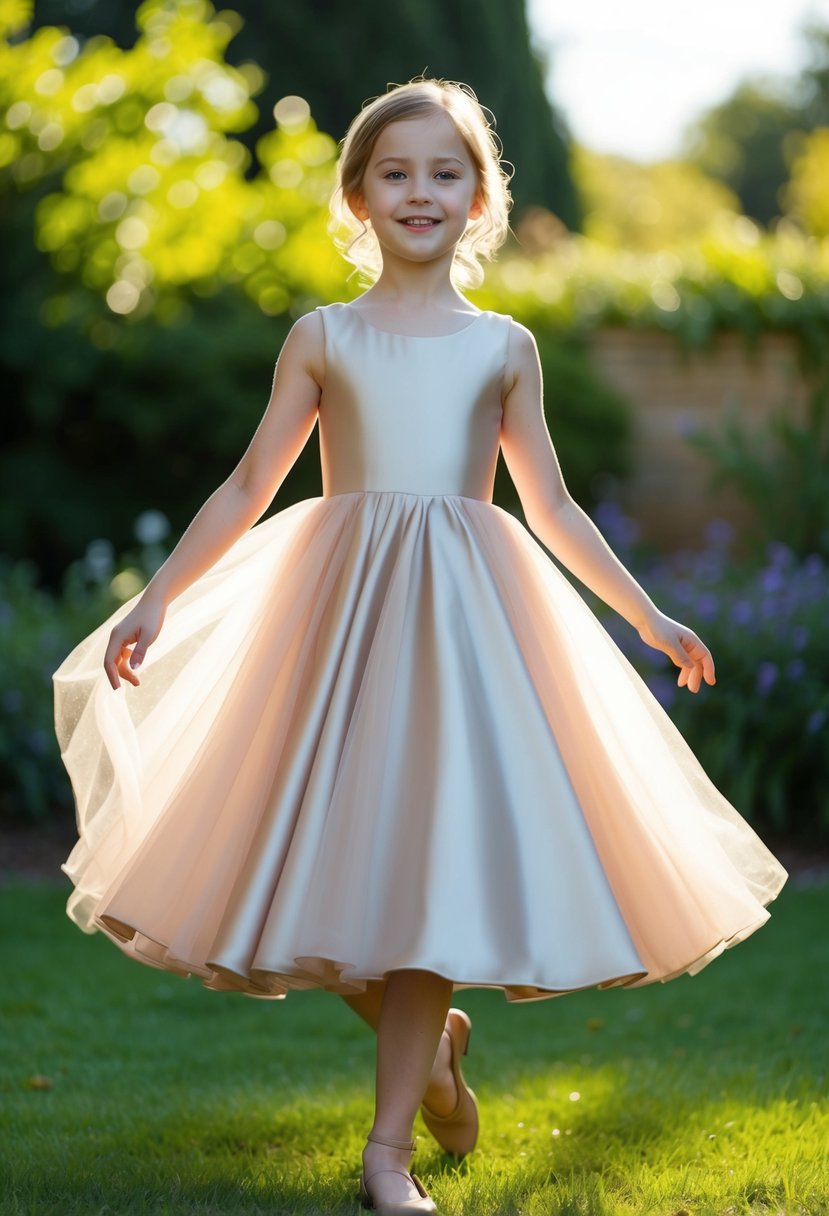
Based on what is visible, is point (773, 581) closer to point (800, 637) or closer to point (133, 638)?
point (800, 637)

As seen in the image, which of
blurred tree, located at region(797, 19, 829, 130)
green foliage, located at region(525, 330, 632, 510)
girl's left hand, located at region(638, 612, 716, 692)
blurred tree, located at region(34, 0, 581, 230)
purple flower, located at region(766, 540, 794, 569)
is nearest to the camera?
girl's left hand, located at region(638, 612, 716, 692)

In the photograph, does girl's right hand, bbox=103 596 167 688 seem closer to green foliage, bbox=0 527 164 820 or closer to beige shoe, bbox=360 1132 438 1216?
beige shoe, bbox=360 1132 438 1216

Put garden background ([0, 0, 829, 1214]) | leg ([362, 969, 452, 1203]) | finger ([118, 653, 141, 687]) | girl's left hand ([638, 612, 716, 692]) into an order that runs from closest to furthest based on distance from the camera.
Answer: leg ([362, 969, 452, 1203]) → finger ([118, 653, 141, 687]) → girl's left hand ([638, 612, 716, 692]) → garden background ([0, 0, 829, 1214])

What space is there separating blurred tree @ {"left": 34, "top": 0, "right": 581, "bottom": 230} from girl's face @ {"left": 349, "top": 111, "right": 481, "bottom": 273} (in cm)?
1494

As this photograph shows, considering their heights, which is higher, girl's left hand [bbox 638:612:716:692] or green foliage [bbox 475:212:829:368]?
girl's left hand [bbox 638:612:716:692]

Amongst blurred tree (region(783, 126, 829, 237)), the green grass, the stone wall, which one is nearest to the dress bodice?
the green grass

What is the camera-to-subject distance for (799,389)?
868 cm

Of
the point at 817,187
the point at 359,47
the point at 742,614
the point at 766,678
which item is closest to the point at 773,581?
the point at 742,614

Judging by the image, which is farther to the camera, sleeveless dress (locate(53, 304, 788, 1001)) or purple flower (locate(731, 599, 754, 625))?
purple flower (locate(731, 599, 754, 625))

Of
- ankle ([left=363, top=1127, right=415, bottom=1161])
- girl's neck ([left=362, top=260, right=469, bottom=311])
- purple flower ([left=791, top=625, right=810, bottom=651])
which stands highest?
girl's neck ([left=362, top=260, right=469, bottom=311])

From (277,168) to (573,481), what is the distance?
10.9ft

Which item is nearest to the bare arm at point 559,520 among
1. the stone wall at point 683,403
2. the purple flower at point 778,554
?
the purple flower at point 778,554
